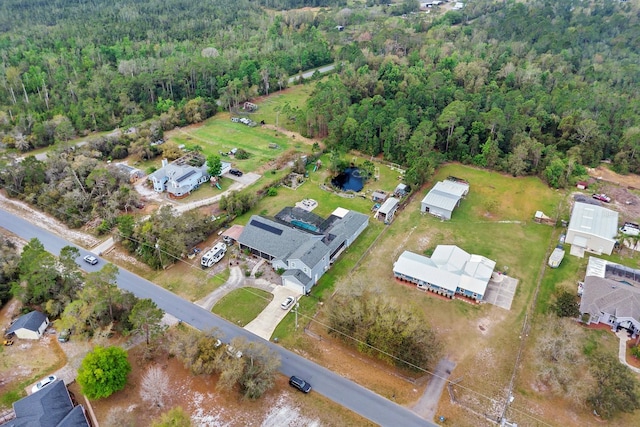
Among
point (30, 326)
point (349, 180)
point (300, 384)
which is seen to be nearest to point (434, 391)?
point (300, 384)

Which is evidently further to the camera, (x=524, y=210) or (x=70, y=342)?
(x=524, y=210)

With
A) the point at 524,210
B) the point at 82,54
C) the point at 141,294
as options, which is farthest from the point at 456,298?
the point at 82,54

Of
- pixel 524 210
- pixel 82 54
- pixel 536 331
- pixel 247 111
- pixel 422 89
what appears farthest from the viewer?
pixel 82 54

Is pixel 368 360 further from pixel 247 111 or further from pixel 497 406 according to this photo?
pixel 247 111

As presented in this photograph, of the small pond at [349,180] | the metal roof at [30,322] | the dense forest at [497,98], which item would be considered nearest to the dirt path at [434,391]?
the dense forest at [497,98]

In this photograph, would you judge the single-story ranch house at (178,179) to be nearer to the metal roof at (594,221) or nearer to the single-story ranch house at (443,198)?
the single-story ranch house at (443,198)

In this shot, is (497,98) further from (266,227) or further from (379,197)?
(266,227)
